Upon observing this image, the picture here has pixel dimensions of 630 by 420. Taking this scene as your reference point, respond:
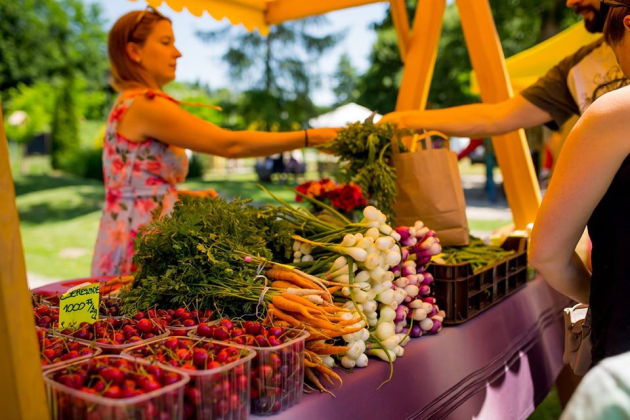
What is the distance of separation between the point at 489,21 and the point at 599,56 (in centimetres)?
105

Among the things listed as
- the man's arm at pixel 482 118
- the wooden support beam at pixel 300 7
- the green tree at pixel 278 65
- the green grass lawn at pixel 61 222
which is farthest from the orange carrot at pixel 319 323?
the green tree at pixel 278 65

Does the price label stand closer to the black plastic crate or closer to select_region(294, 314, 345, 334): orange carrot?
select_region(294, 314, 345, 334): orange carrot

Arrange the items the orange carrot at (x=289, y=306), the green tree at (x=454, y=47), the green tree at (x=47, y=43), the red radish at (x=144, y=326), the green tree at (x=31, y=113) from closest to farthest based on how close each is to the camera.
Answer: the red radish at (x=144, y=326) → the orange carrot at (x=289, y=306) → the green tree at (x=454, y=47) → the green tree at (x=31, y=113) → the green tree at (x=47, y=43)

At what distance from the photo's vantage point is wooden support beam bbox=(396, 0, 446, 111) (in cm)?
368

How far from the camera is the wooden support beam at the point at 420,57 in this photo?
12.1 feet

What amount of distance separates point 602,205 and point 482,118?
1.72 metres

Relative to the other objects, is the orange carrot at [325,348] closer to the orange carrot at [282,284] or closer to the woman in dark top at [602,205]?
the orange carrot at [282,284]

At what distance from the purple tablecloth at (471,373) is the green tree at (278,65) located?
71.1 feet

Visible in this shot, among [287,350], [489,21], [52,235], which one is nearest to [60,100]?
[52,235]

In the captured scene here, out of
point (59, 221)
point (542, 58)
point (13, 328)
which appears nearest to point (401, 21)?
point (13, 328)

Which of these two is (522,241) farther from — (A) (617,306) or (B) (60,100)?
(B) (60,100)

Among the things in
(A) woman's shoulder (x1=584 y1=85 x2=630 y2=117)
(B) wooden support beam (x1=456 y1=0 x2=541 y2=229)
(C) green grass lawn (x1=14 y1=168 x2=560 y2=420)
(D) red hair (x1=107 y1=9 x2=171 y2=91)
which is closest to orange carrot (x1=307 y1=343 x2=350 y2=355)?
(A) woman's shoulder (x1=584 y1=85 x2=630 y2=117)

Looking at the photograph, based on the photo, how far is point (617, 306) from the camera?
4.20ft

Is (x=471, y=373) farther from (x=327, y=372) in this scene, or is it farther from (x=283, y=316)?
(x=283, y=316)
